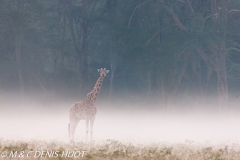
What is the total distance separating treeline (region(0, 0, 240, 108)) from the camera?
4262 cm

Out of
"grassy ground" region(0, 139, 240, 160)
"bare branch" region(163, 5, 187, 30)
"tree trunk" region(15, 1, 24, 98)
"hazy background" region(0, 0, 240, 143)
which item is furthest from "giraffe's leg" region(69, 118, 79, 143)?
"tree trunk" region(15, 1, 24, 98)

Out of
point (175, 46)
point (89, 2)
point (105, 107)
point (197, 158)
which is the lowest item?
point (197, 158)

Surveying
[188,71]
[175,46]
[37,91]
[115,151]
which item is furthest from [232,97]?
[115,151]

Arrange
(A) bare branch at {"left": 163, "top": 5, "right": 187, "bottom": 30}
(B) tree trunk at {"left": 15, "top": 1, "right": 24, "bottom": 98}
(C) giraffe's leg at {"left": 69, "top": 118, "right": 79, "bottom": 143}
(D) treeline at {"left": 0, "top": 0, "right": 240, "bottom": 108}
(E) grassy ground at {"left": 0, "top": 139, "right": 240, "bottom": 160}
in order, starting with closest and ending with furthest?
(E) grassy ground at {"left": 0, "top": 139, "right": 240, "bottom": 160}, (C) giraffe's leg at {"left": 69, "top": 118, "right": 79, "bottom": 143}, (A) bare branch at {"left": 163, "top": 5, "right": 187, "bottom": 30}, (D) treeline at {"left": 0, "top": 0, "right": 240, "bottom": 108}, (B) tree trunk at {"left": 15, "top": 1, "right": 24, "bottom": 98}

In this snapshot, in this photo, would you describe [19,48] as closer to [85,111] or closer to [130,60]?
[130,60]

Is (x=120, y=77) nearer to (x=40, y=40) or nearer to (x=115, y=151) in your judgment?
(x=40, y=40)

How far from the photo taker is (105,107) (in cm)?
5184

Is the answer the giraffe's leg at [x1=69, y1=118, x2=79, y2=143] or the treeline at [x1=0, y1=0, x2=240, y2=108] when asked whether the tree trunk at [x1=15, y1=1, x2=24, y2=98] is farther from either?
the giraffe's leg at [x1=69, y1=118, x2=79, y2=143]


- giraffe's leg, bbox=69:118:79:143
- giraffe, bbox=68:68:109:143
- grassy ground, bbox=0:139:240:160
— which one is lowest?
grassy ground, bbox=0:139:240:160

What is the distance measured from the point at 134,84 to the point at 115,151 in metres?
43.1

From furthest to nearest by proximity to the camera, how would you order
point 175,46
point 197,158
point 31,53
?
point 31,53 < point 175,46 < point 197,158

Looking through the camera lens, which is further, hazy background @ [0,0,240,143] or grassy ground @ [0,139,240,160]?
hazy background @ [0,0,240,143]

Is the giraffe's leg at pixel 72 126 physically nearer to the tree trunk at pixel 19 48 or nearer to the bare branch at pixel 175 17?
the bare branch at pixel 175 17

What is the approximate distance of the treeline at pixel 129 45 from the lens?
140 feet
